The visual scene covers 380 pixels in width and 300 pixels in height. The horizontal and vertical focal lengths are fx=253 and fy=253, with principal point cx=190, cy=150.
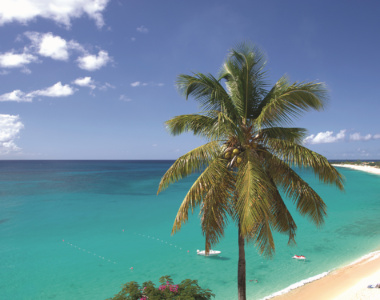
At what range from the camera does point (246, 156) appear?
5.62 metres

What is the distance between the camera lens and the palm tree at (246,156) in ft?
18.0

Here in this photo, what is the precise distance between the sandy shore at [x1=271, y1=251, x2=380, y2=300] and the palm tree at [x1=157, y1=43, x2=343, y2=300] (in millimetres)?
5889

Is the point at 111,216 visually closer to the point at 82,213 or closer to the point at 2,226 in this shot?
the point at 82,213

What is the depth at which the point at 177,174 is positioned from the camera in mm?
6055

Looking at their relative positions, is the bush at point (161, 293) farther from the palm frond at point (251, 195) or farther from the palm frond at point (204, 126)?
the palm frond at point (204, 126)

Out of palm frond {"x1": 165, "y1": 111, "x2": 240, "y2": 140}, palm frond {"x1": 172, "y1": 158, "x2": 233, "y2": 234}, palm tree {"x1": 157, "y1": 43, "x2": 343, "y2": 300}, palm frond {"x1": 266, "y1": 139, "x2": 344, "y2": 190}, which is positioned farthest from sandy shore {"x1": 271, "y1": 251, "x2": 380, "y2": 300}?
palm frond {"x1": 165, "y1": 111, "x2": 240, "y2": 140}

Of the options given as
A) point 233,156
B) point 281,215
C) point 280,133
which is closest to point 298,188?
point 281,215

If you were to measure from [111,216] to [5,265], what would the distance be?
11.4 meters

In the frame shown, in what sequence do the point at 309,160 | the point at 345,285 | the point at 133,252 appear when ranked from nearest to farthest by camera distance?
the point at 309,160 < the point at 345,285 < the point at 133,252

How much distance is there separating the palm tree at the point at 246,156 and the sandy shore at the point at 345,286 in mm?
5889

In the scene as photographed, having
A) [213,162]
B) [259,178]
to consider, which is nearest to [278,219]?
[259,178]

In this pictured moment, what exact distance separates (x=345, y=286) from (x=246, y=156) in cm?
965

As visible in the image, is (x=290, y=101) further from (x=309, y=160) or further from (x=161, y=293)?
(x=161, y=293)

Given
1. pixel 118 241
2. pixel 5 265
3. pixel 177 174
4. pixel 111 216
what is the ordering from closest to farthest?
1. pixel 177 174
2. pixel 5 265
3. pixel 118 241
4. pixel 111 216
